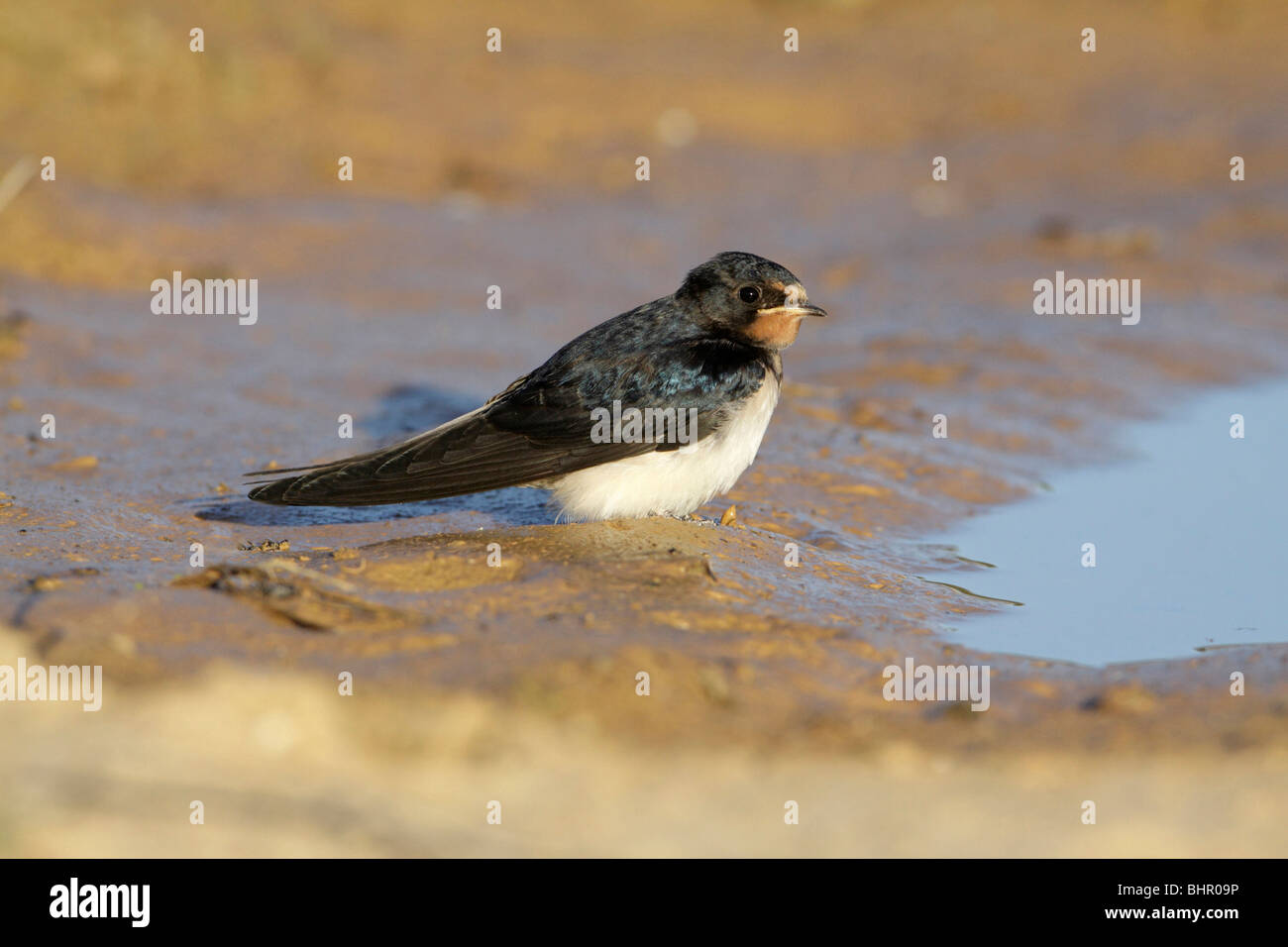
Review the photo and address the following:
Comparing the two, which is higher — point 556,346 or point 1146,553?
point 556,346

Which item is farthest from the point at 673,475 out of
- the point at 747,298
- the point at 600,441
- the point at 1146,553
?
the point at 1146,553

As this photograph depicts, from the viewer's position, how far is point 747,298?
5.38 meters

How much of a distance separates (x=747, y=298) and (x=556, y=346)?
12.2ft

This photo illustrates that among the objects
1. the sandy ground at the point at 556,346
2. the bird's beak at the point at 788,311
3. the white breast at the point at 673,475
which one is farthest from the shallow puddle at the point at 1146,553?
the bird's beak at the point at 788,311

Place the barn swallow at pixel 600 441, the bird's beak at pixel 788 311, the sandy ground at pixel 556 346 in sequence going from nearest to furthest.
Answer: the sandy ground at pixel 556 346
the barn swallow at pixel 600 441
the bird's beak at pixel 788 311

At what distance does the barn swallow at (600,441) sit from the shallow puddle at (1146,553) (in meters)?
1.08

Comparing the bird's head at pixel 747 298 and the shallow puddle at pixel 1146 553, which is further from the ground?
the bird's head at pixel 747 298

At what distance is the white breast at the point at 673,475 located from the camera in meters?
4.97

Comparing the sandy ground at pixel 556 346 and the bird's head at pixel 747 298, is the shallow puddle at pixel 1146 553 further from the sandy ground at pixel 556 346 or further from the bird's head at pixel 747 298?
the bird's head at pixel 747 298

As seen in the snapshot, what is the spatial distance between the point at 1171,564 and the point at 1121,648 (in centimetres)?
114

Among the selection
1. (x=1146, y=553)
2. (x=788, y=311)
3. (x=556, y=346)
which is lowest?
(x=1146, y=553)

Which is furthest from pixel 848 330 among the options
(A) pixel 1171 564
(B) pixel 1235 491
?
(A) pixel 1171 564

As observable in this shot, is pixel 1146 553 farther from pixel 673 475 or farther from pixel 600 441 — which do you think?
pixel 600 441

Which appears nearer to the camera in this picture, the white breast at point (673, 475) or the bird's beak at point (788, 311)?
the white breast at point (673, 475)
